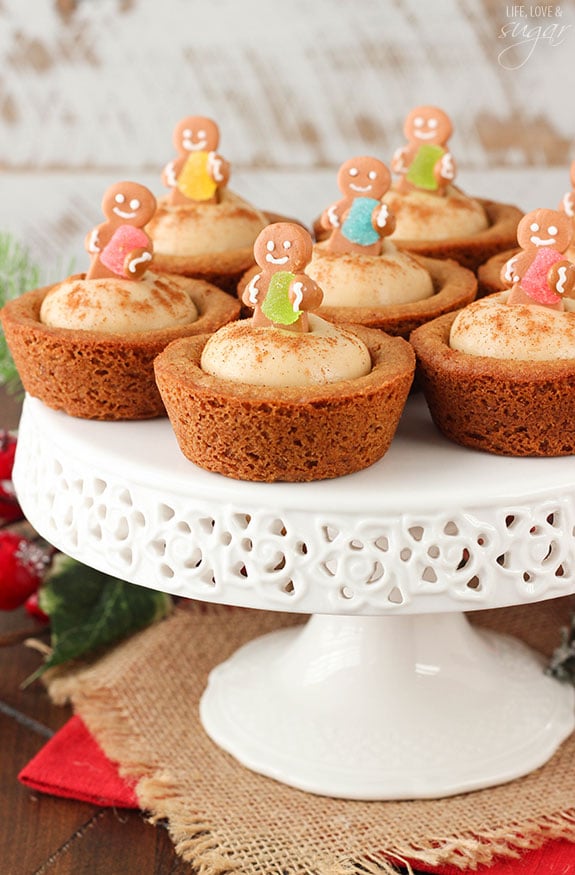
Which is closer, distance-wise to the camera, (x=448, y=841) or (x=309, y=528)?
(x=309, y=528)

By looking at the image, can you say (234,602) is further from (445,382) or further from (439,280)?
(439,280)

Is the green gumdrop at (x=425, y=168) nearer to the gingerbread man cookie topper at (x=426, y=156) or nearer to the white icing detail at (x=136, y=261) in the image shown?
the gingerbread man cookie topper at (x=426, y=156)

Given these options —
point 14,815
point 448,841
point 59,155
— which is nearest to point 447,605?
point 448,841

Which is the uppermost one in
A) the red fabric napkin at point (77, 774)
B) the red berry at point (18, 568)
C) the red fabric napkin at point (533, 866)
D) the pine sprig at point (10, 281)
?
the pine sprig at point (10, 281)

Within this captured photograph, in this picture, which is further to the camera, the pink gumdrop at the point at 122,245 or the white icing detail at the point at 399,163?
the white icing detail at the point at 399,163

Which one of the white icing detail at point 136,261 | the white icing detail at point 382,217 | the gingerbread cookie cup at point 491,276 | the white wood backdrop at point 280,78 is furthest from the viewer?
the white wood backdrop at point 280,78

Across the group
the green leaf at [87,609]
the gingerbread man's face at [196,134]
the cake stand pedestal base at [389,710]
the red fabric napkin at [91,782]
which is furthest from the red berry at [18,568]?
the gingerbread man's face at [196,134]

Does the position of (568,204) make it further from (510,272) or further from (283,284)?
(283,284)
